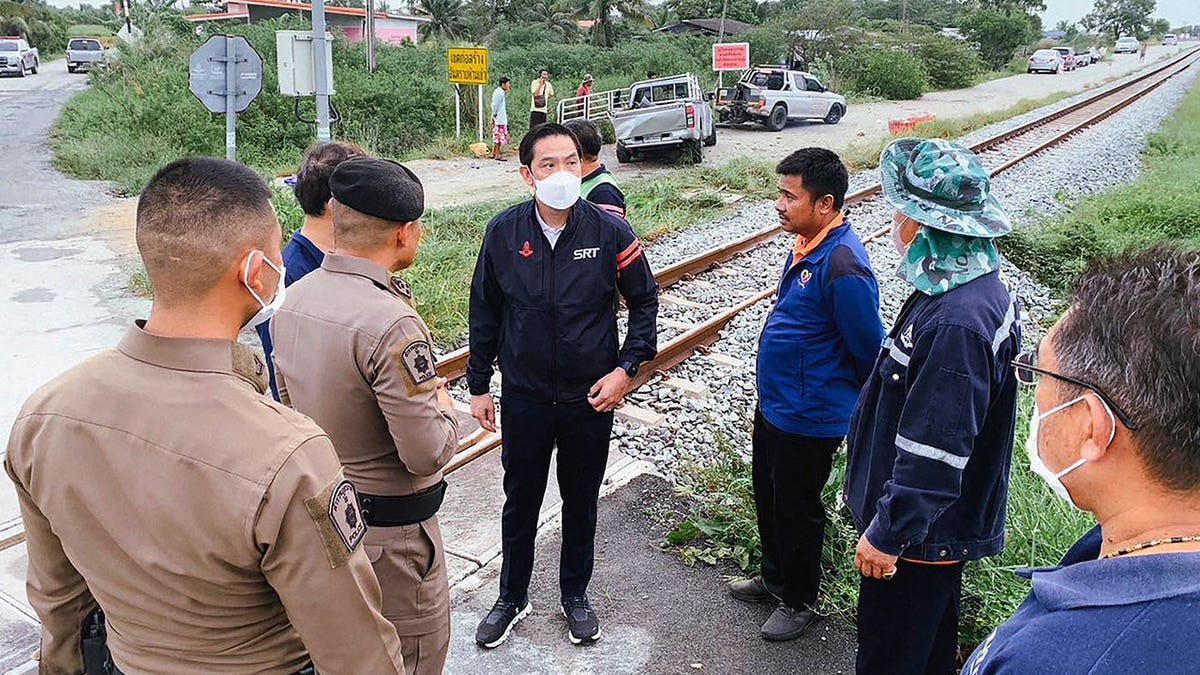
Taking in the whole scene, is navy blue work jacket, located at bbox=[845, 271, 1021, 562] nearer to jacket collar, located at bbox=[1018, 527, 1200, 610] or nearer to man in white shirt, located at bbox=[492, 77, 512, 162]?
jacket collar, located at bbox=[1018, 527, 1200, 610]

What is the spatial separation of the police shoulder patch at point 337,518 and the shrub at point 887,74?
1528 inches

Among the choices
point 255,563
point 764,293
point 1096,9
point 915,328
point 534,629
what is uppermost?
point 1096,9

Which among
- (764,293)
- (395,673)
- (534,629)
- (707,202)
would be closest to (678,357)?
(764,293)

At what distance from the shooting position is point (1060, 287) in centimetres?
942

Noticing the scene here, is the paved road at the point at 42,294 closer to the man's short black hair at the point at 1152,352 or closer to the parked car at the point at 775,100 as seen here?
the man's short black hair at the point at 1152,352

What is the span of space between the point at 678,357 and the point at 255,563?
531cm

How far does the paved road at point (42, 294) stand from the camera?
3.96 m


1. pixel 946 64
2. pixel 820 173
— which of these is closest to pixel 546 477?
pixel 820 173

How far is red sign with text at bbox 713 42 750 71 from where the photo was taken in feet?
82.8

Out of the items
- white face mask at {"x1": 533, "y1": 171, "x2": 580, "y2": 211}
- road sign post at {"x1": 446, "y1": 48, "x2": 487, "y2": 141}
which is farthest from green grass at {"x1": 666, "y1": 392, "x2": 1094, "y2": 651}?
road sign post at {"x1": 446, "y1": 48, "x2": 487, "y2": 141}

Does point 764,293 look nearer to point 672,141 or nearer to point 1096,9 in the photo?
point 672,141

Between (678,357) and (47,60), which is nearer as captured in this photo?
(678,357)

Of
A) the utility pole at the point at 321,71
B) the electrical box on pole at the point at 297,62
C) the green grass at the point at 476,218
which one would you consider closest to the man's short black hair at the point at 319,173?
the green grass at the point at 476,218

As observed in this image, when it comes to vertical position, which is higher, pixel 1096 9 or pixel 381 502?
pixel 1096 9
